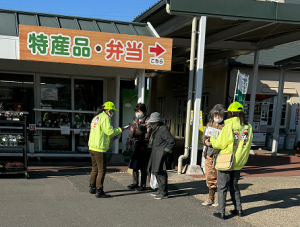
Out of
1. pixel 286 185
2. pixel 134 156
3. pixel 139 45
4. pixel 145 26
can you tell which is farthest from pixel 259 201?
pixel 145 26

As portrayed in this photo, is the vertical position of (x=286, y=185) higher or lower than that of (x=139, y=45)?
lower

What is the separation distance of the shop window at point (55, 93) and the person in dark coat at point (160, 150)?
4460mm

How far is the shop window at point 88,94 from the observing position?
347 inches

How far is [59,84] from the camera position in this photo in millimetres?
8617

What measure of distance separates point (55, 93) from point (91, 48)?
2.86 m

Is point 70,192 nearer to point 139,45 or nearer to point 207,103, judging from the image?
point 139,45

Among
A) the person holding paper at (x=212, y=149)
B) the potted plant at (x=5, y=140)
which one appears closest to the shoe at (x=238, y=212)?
the person holding paper at (x=212, y=149)

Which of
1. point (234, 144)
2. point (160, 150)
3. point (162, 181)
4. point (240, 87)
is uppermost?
point (240, 87)

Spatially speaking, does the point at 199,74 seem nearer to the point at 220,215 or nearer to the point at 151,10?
the point at 151,10

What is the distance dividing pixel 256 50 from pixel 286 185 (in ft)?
20.0

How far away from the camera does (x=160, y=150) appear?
16.5ft

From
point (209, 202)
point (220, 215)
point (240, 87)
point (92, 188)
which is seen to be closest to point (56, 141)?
point (92, 188)

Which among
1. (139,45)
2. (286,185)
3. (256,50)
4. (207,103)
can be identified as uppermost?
(256,50)

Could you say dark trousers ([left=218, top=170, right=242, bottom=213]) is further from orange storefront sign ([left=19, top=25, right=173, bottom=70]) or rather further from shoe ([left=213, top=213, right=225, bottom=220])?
orange storefront sign ([left=19, top=25, right=173, bottom=70])
